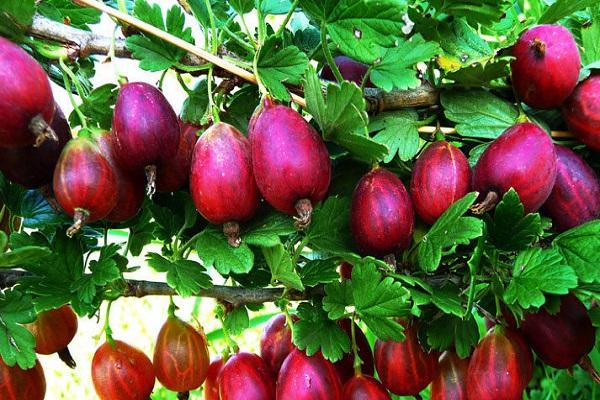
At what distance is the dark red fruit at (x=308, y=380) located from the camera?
1.96 feet

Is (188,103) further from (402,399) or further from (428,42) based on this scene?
(402,399)

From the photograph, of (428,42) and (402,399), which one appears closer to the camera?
(428,42)

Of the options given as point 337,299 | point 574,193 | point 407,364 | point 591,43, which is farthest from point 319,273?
point 591,43

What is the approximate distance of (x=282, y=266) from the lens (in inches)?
22.5

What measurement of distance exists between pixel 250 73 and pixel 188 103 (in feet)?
0.31

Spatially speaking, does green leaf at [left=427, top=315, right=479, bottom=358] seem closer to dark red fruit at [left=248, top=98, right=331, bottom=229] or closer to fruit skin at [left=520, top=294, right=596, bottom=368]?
fruit skin at [left=520, top=294, right=596, bottom=368]

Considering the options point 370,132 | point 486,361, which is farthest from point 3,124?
point 486,361

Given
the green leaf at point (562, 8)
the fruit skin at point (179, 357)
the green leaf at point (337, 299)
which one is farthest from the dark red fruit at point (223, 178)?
the green leaf at point (562, 8)

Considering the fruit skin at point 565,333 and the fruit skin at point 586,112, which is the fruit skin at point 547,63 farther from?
the fruit skin at point 565,333

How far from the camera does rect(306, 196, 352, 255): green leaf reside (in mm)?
595

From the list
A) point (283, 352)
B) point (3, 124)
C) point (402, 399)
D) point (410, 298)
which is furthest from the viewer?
point (402, 399)

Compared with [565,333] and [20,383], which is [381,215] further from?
[20,383]

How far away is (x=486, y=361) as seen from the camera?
0.61 metres

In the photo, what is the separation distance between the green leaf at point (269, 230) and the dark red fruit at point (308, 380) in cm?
13
